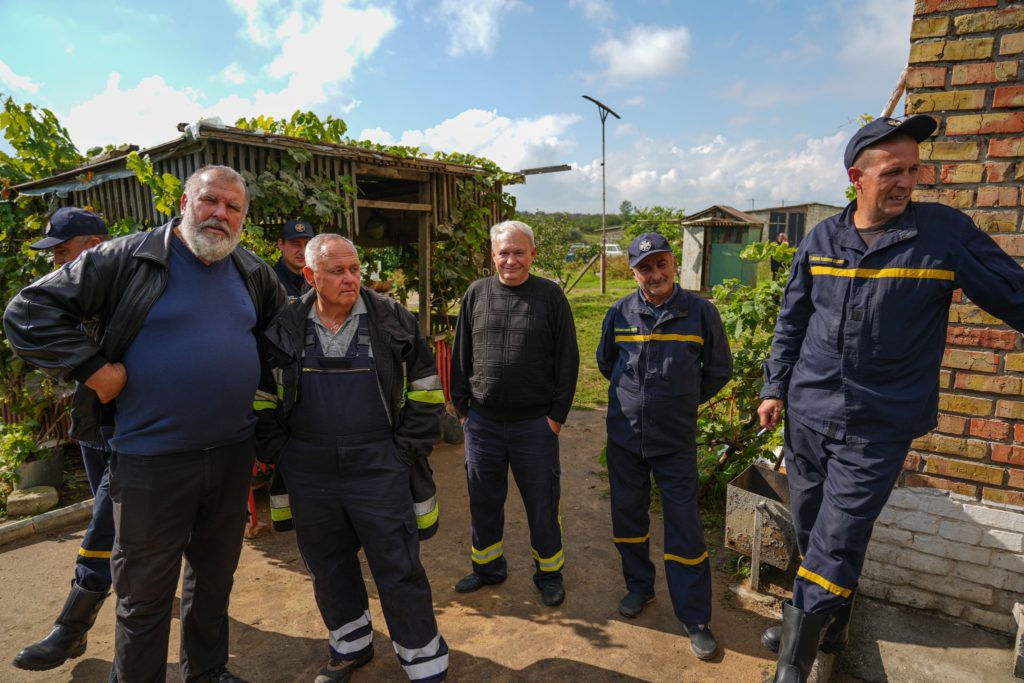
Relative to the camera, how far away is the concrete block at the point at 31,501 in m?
4.65

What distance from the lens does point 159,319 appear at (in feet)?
7.59

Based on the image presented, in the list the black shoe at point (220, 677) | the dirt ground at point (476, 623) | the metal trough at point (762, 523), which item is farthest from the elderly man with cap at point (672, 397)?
the black shoe at point (220, 677)

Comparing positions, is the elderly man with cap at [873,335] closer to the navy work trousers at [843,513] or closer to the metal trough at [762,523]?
the navy work trousers at [843,513]

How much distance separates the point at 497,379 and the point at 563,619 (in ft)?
4.65

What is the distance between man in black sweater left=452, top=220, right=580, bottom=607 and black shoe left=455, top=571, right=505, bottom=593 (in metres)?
0.34

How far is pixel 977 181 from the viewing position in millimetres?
2828

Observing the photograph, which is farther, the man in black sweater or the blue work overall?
the man in black sweater

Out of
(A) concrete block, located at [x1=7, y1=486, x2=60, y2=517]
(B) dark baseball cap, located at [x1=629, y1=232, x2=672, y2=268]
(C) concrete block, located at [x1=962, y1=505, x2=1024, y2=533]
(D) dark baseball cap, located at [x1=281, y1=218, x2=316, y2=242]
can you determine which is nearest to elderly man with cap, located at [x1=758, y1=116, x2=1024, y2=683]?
(B) dark baseball cap, located at [x1=629, y1=232, x2=672, y2=268]

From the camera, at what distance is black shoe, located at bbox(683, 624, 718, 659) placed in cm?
294

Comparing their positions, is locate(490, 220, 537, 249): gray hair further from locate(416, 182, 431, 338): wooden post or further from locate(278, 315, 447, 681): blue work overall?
locate(416, 182, 431, 338): wooden post

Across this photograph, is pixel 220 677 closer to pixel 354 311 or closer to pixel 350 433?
pixel 350 433

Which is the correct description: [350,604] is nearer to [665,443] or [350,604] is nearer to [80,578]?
[80,578]

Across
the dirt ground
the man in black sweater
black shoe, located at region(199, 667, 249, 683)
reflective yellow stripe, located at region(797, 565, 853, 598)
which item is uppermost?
the man in black sweater

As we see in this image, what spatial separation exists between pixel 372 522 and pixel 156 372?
3.52ft
